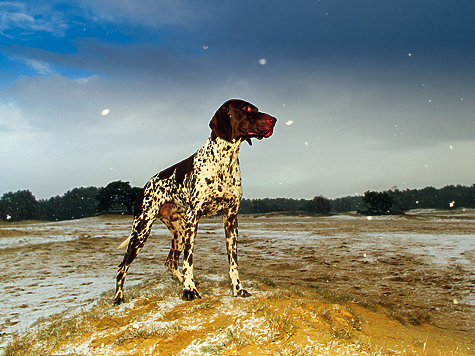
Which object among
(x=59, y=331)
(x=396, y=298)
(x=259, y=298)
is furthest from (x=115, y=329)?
(x=396, y=298)

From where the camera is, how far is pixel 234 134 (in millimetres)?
4316

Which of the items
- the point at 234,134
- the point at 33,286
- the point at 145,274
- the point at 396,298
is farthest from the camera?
the point at 145,274

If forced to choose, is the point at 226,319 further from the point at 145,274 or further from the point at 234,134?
the point at 145,274

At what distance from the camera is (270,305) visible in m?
4.09

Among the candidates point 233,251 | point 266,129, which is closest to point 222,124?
point 266,129

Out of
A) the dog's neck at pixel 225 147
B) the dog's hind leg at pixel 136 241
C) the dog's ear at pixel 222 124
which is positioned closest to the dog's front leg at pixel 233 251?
the dog's neck at pixel 225 147

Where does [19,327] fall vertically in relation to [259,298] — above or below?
below

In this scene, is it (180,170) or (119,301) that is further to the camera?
(180,170)

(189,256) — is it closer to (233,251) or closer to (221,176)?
(233,251)

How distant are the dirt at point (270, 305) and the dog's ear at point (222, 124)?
229 centimetres

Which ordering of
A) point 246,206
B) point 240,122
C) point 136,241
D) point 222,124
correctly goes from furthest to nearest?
1. point 246,206
2. point 136,241
3. point 222,124
4. point 240,122

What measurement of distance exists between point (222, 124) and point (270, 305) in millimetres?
2527

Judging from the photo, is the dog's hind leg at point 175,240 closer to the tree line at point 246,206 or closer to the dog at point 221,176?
the dog at point 221,176

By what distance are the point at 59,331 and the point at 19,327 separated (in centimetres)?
169
